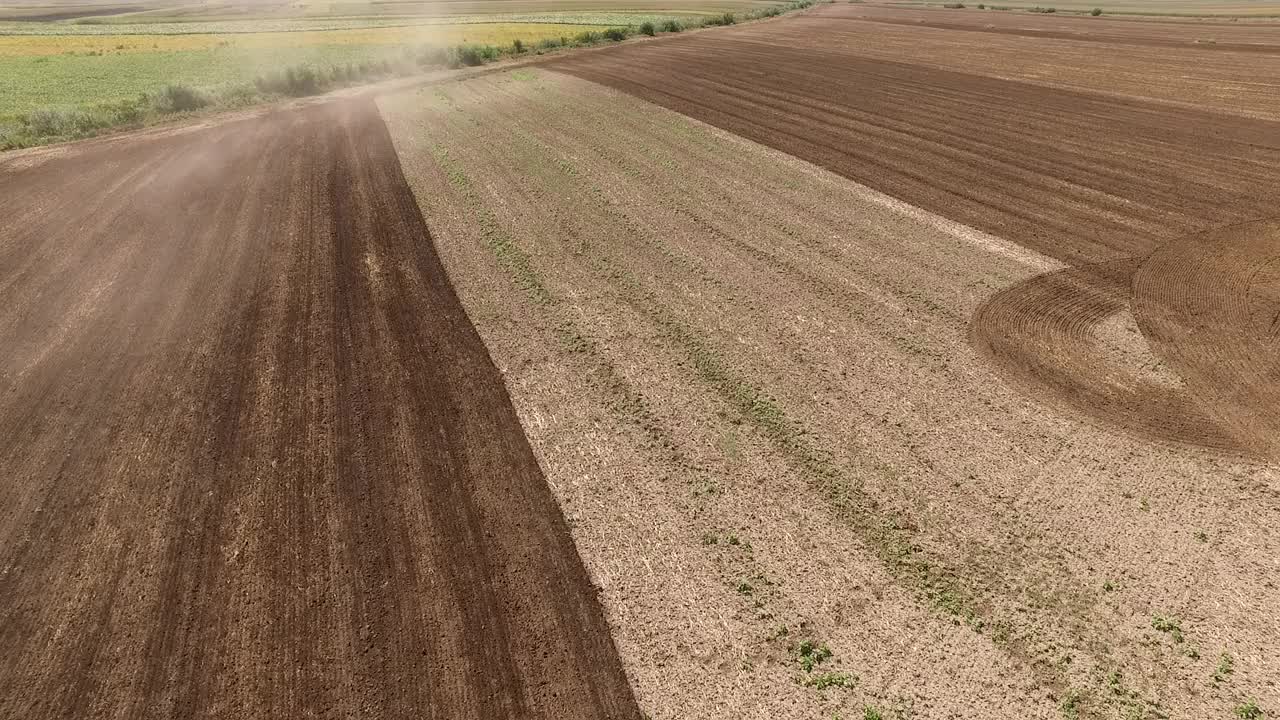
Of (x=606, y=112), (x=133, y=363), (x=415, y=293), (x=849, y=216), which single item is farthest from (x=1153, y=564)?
(x=606, y=112)

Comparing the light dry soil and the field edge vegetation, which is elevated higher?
the field edge vegetation

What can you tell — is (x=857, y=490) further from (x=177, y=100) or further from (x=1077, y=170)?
(x=177, y=100)

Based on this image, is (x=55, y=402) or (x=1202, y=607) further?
(x=55, y=402)

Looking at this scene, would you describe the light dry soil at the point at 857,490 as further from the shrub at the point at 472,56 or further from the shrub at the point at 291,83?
the shrub at the point at 472,56

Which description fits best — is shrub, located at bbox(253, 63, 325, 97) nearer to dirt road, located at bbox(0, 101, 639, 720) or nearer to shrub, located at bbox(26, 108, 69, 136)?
shrub, located at bbox(26, 108, 69, 136)

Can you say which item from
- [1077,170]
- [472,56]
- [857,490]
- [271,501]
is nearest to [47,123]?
[472,56]

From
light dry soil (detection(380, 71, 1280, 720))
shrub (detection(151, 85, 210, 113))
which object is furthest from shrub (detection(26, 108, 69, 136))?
light dry soil (detection(380, 71, 1280, 720))

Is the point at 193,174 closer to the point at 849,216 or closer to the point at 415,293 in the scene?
the point at 415,293
